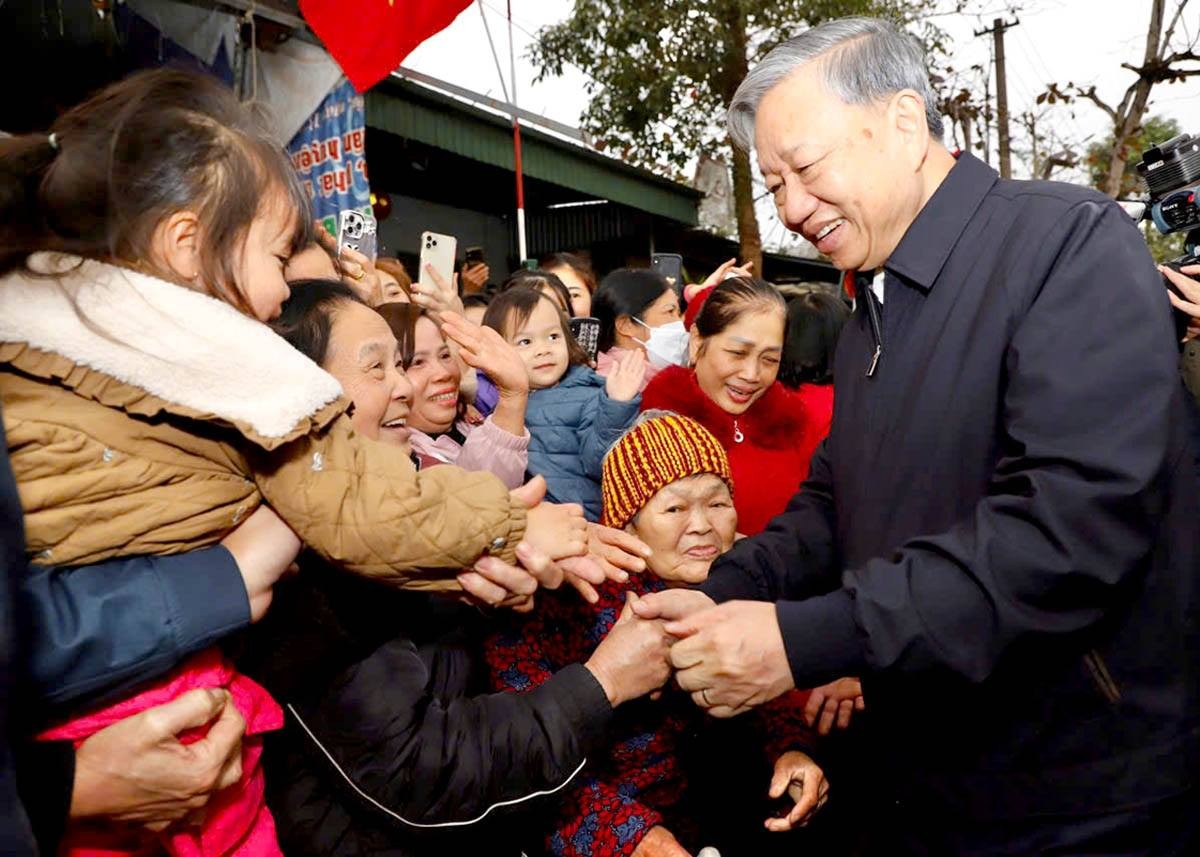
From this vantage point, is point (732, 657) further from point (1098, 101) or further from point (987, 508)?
point (1098, 101)

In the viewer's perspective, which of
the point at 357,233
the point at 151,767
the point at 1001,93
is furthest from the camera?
the point at 1001,93

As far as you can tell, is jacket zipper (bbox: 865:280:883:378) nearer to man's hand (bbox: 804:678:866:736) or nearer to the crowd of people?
the crowd of people

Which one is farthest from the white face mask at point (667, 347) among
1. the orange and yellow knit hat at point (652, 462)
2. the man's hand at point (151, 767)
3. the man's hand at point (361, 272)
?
the man's hand at point (151, 767)

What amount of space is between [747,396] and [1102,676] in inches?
82.1

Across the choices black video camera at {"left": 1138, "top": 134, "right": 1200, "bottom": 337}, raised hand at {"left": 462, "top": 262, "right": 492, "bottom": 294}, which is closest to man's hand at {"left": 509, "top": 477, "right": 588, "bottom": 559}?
black video camera at {"left": 1138, "top": 134, "right": 1200, "bottom": 337}

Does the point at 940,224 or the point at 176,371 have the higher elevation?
the point at 940,224

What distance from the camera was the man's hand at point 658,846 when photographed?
1974 millimetres

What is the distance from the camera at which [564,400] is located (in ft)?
11.3

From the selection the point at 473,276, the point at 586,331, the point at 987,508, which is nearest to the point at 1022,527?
the point at 987,508

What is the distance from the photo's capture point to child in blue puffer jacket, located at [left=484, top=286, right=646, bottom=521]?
10.8ft

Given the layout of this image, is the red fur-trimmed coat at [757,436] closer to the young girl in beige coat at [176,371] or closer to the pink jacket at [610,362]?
the pink jacket at [610,362]

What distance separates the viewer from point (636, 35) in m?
12.2

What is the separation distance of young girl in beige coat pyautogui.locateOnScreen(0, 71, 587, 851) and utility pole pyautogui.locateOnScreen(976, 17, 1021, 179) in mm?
20258

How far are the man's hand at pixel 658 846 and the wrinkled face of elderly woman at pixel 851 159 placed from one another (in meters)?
1.36
